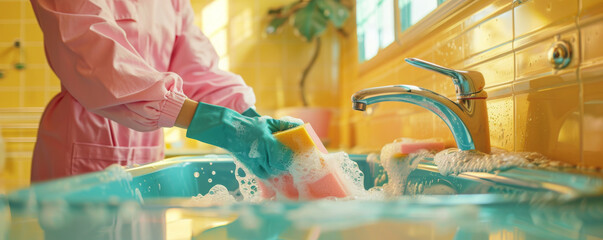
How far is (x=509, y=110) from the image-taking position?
2.60ft

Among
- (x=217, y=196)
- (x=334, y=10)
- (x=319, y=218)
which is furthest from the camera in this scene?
(x=334, y=10)

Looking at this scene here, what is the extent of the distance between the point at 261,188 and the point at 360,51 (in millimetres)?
1536

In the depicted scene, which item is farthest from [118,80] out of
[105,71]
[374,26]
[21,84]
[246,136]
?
[21,84]

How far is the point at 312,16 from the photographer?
2533 millimetres

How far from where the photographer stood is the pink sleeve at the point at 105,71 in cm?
74

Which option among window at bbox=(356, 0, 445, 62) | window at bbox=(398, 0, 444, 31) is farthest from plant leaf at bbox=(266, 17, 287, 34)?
window at bbox=(398, 0, 444, 31)

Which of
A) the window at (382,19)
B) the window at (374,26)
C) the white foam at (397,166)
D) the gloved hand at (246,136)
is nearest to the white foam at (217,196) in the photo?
the gloved hand at (246,136)

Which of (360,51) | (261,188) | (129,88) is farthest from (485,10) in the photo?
(360,51)

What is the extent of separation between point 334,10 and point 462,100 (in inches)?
73.2

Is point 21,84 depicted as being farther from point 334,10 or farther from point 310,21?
point 334,10

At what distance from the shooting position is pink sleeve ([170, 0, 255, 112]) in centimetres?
105

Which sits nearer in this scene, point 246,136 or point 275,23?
point 246,136

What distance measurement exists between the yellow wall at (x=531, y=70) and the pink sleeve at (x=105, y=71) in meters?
0.55

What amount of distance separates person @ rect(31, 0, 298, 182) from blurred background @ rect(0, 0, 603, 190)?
22 centimetres
